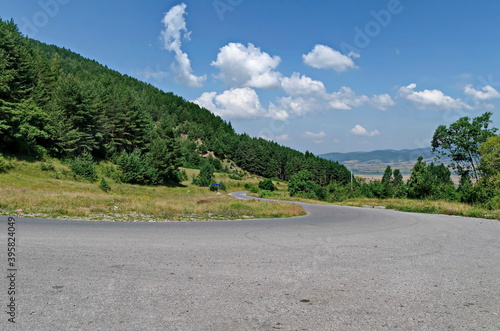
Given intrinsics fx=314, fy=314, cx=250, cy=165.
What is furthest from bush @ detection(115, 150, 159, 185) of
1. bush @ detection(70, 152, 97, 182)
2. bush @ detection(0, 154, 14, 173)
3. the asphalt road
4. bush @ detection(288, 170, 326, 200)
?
the asphalt road

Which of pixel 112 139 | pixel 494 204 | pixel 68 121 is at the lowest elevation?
pixel 494 204

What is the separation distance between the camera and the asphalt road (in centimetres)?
379

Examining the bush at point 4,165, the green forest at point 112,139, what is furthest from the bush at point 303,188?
the bush at point 4,165

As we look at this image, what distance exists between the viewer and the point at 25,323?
3.52 m

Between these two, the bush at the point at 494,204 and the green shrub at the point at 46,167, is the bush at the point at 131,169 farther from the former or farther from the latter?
the bush at the point at 494,204

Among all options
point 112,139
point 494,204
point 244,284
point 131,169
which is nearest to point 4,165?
point 131,169

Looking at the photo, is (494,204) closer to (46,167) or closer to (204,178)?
(46,167)

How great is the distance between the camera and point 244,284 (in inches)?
202

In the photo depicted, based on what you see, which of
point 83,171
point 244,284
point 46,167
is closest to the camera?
point 244,284

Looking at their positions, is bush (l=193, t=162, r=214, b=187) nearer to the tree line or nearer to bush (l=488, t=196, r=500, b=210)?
the tree line

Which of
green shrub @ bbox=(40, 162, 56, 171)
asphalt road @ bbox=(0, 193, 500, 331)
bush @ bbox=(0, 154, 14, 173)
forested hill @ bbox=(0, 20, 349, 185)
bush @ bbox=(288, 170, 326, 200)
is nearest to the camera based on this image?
asphalt road @ bbox=(0, 193, 500, 331)

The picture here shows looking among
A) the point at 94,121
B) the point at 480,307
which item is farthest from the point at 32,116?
the point at 480,307

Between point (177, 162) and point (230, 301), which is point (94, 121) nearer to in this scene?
point (177, 162)

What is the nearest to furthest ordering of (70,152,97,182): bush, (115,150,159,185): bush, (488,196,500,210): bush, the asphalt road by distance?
the asphalt road < (488,196,500,210): bush < (70,152,97,182): bush < (115,150,159,185): bush
